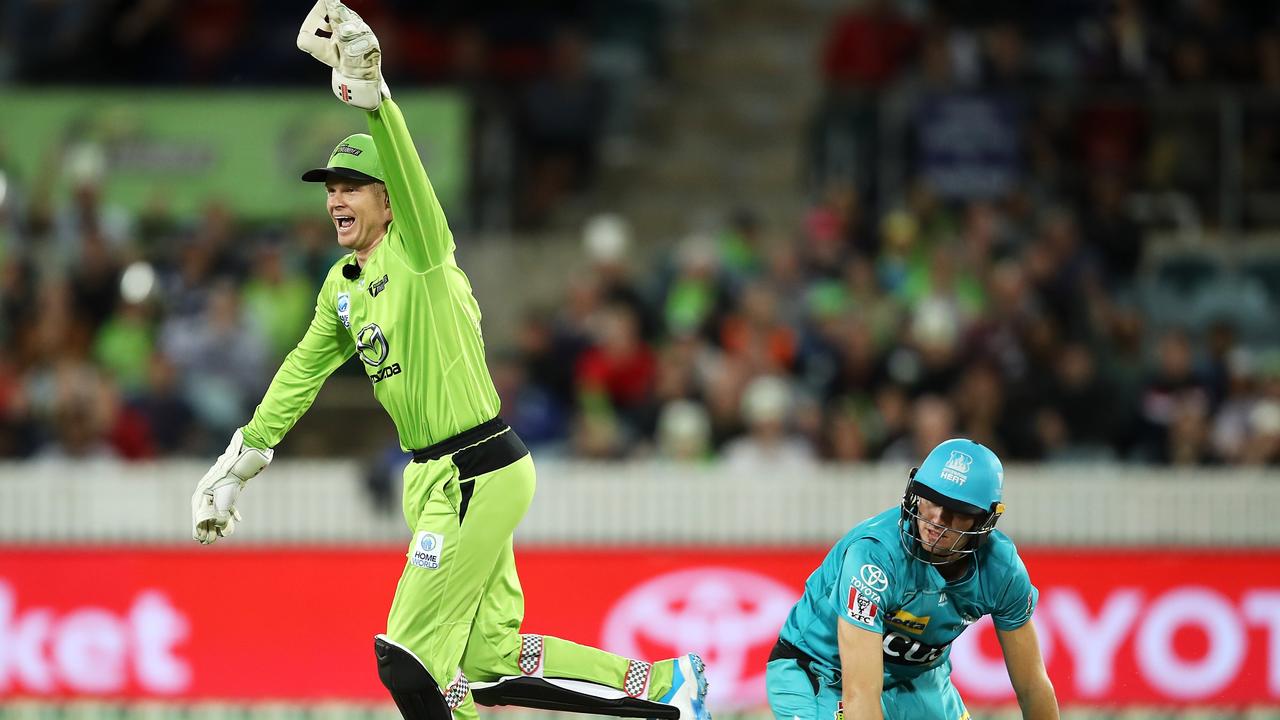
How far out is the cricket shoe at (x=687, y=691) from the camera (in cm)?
706

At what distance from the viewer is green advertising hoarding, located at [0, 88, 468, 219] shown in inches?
603

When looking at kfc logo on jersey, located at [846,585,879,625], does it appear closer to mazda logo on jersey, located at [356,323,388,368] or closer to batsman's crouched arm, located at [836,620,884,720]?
batsman's crouched arm, located at [836,620,884,720]

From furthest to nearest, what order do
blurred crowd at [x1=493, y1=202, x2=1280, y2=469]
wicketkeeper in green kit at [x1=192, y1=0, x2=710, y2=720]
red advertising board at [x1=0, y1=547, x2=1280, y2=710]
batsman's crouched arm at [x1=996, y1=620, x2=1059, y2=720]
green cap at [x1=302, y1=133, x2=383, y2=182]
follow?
1. blurred crowd at [x1=493, y1=202, x2=1280, y2=469]
2. red advertising board at [x1=0, y1=547, x2=1280, y2=710]
3. green cap at [x1=302, y1=133, x2=383, y2=182]
4. wicketkeeper in green kit at [x1=192, y1=0, x2=710, y2=720]
5. batsman's crouched arm at [x1=996, y1=620, x2=1059, y2=720]

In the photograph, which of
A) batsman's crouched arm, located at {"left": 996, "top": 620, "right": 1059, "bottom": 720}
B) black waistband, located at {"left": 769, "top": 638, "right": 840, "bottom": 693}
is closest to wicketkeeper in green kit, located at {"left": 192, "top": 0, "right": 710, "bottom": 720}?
black waistband, located at {"left": 769, "top": 638, "right": 840, "bottom": 693}

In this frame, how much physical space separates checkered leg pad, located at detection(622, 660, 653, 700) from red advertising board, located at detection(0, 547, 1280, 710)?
4211 millimetres

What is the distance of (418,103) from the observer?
15.3m

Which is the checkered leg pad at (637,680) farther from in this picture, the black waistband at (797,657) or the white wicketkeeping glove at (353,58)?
the white wicketkeeping glove at (353,58)

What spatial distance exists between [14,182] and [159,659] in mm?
5734

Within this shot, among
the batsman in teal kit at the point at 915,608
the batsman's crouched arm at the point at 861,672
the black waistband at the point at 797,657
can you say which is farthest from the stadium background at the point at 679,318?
the batsman's crouched arm at the point at 861,672

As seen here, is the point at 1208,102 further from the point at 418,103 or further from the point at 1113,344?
the point at 418,103

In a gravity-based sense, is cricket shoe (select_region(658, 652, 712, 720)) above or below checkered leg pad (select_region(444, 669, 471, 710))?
below

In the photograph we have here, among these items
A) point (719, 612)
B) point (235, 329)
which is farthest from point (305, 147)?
point (719, 612)

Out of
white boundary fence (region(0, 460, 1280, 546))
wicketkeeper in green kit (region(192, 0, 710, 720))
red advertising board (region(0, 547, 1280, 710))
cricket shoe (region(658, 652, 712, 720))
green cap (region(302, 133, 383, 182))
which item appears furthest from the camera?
white boundary fence (region(0, 460, 1280, 546))

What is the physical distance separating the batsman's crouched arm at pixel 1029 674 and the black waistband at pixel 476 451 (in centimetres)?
189
